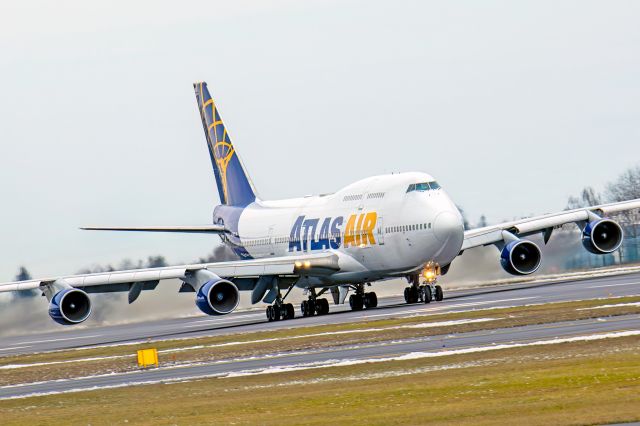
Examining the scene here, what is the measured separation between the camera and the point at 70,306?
54.2 metres

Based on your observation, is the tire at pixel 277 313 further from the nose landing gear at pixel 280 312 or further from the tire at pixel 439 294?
the tire at pixel 439 294

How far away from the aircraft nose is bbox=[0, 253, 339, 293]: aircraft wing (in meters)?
6.40

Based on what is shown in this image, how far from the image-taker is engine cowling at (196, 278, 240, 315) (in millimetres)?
54469

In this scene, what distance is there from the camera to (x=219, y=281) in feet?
180

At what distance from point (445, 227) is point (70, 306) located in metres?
15.6

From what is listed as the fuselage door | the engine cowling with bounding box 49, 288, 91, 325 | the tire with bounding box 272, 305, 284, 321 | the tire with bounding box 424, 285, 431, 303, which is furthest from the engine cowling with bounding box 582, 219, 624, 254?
the engine cowling with bounding box 49, 288, 91, 325

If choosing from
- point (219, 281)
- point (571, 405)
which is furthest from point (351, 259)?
point (571, 405)

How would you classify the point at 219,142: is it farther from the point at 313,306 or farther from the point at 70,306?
the point at 70,306

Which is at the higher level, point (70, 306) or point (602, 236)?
point (602, 236)

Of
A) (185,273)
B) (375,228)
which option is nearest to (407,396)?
(185,273)

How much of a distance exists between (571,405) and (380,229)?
3590cm

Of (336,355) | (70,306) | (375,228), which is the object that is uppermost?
(375,228)

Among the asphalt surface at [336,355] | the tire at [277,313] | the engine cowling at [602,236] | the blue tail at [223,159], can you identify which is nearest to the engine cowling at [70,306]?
the tire at [277,313]

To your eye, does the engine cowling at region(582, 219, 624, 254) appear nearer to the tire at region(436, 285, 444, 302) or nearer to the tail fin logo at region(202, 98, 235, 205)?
the tire at region(436, 285, 444, 302)
